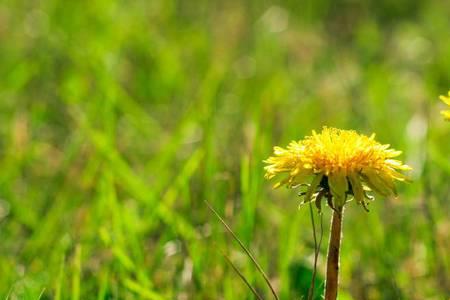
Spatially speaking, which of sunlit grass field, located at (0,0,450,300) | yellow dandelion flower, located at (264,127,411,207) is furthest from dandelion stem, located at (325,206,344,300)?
sunlit grass field, located at (0,0,450,300)

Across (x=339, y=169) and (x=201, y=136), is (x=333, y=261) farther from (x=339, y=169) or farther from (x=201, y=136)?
(x=201, y=136)

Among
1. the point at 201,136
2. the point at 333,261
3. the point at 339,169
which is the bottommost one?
the point at 333,261

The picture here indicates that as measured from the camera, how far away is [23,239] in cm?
248

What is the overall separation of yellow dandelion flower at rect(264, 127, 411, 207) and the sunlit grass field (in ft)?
0.84

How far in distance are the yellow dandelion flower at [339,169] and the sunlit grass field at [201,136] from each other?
0.26 meters

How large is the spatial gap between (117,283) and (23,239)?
22.7 inches

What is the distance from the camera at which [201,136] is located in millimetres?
3291

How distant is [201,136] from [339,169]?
1.81 metres

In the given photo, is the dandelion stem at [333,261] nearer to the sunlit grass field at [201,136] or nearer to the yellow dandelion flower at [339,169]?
the yellow dandelion flower at [339,169]

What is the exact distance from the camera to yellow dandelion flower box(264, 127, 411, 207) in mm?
1485

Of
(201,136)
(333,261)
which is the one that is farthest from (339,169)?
(201,136)

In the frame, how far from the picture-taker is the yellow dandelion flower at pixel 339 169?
1485 mm

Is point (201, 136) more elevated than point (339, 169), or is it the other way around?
point (201, 136)

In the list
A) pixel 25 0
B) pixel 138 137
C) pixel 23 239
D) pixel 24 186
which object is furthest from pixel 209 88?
pixel 25 0
